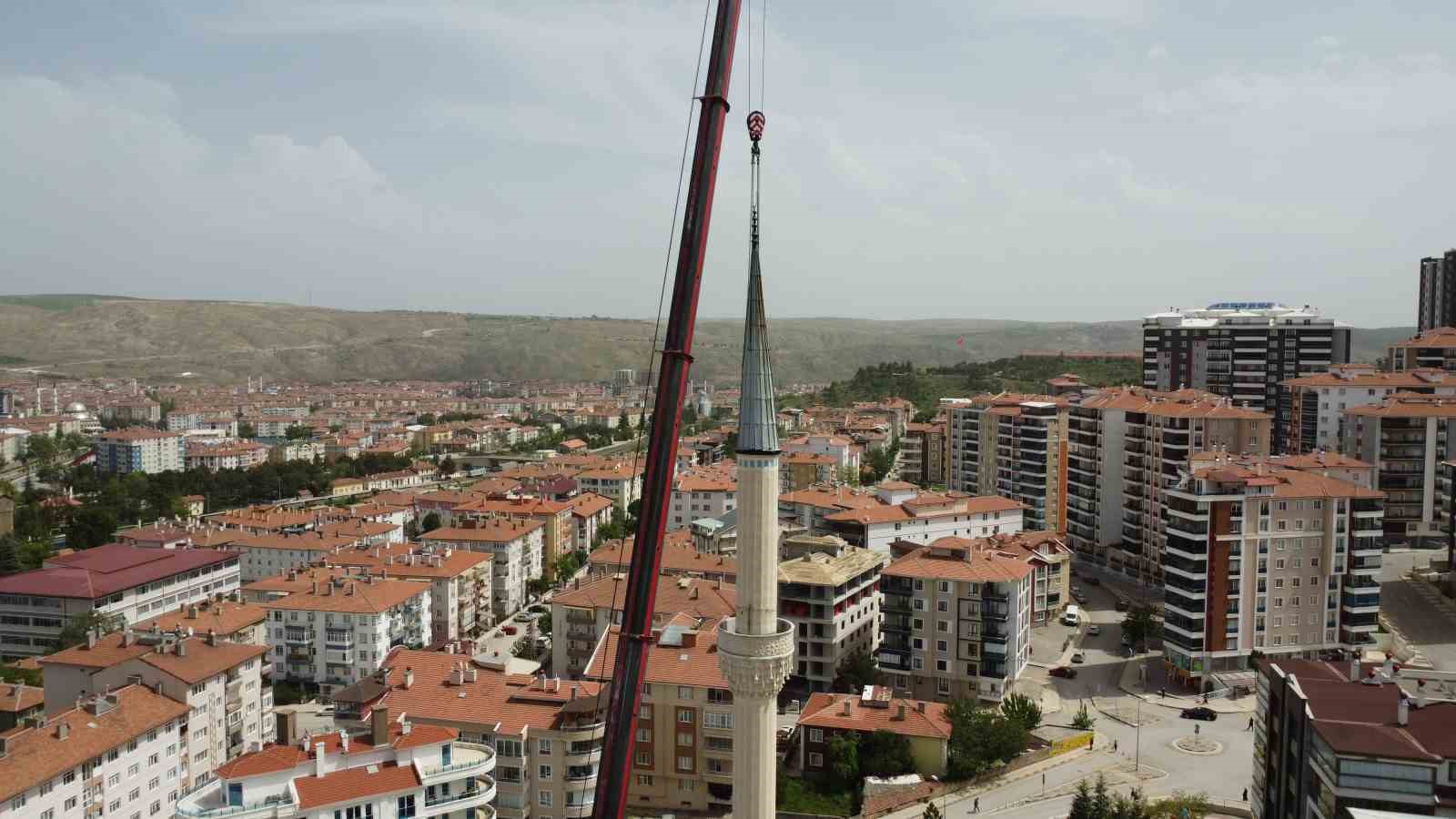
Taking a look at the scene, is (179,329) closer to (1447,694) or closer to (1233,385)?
(1233,385)

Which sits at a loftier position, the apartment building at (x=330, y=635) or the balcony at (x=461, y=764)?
the balcony at (x=461, y=764)

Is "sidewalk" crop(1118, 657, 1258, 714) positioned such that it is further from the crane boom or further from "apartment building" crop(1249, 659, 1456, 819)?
the crane boom

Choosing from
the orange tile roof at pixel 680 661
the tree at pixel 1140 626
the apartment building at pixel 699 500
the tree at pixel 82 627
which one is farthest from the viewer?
the apartment building at pixel 699 500

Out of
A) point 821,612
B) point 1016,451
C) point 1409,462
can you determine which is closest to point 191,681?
point 821,612

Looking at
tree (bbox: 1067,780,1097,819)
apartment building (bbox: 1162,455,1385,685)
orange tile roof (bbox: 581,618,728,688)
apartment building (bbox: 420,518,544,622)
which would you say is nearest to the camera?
tree (bbox: 1067,780,1097,819)

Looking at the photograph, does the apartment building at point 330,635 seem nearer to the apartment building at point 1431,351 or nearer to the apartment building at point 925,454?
the apartment building at point 925,454

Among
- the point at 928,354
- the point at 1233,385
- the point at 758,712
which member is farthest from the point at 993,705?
the point at 928,354

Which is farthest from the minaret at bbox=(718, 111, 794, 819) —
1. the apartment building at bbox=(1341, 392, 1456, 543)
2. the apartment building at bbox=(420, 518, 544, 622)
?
the apartment building at bbox=(1341, 392, 1456, 543)

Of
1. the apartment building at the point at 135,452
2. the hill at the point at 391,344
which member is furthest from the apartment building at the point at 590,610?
the hill at the point at 391,344
